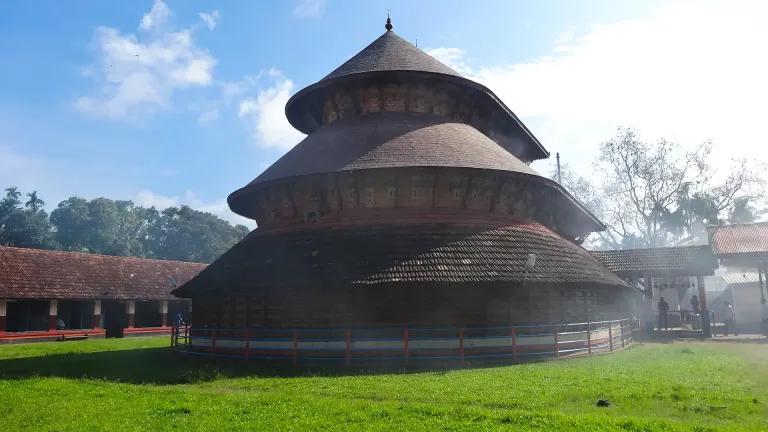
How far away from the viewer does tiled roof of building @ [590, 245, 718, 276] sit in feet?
83.6

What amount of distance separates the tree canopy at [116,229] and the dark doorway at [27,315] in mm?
39034

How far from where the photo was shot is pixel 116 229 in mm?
78750

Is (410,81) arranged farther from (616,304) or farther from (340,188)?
(616,304)

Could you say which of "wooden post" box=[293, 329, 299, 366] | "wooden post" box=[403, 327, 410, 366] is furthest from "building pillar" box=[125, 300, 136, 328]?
"wooden post" box=[403, 327, 410, 366]

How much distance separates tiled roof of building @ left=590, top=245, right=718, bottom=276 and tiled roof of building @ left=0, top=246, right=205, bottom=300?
26.6 m

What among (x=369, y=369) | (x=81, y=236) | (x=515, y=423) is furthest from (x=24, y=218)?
(x=515, y=423)

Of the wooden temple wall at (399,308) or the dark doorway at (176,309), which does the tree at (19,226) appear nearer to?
the dark doorway at (176,309)

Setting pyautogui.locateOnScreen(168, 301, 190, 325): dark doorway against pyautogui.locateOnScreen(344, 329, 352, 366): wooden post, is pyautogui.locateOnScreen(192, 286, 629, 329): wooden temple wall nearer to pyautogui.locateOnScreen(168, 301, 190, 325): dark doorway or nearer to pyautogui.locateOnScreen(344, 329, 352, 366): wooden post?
pyautogui.locateOnScreen(344, 329, 352, 366): wooden post

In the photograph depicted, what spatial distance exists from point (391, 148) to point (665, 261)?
17.6 m

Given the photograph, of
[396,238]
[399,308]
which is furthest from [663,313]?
[396,238]

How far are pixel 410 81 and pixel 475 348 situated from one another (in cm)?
1023

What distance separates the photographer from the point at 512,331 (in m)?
13.8

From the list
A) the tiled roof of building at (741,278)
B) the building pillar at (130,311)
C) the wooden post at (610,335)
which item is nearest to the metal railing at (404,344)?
the wooden post at (610,335)

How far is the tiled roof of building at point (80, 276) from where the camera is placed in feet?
88.6
